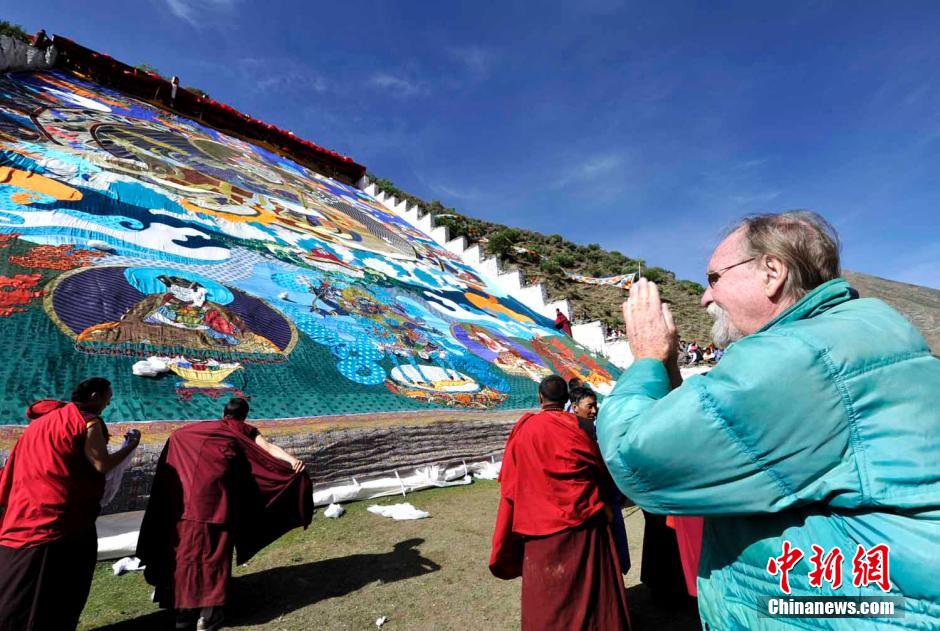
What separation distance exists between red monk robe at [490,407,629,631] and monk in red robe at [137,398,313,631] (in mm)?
1621

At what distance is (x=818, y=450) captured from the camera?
0.77 metres

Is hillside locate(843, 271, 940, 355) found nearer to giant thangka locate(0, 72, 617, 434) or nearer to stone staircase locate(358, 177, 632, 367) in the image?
giant thangka locate(0, 72, 617, 434)

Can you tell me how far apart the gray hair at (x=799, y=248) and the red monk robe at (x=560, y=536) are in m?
1.66

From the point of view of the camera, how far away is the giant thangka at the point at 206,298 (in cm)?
464

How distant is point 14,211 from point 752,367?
8647 mm

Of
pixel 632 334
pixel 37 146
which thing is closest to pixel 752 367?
pixel 632 334

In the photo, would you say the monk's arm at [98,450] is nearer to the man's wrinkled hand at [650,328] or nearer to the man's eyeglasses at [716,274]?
the man's wrinkled hand at [650,328]

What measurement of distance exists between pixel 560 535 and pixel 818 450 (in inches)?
74.4

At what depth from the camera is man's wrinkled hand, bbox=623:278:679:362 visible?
112 centimetres

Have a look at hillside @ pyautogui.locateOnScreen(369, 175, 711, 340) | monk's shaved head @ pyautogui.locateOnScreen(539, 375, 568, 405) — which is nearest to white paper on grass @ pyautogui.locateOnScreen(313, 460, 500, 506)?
monk's shaved head @ pyautogui.locateOnScreen(539, 375, 568, 405)

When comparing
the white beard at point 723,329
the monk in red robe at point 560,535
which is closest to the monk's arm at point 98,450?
the monk in red robe at point 560,535

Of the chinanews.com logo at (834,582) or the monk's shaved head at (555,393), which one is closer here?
the chinanews.com logo at (834,582)

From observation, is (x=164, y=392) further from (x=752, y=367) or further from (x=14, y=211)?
(x=752, y=367)

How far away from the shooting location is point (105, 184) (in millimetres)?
8328
